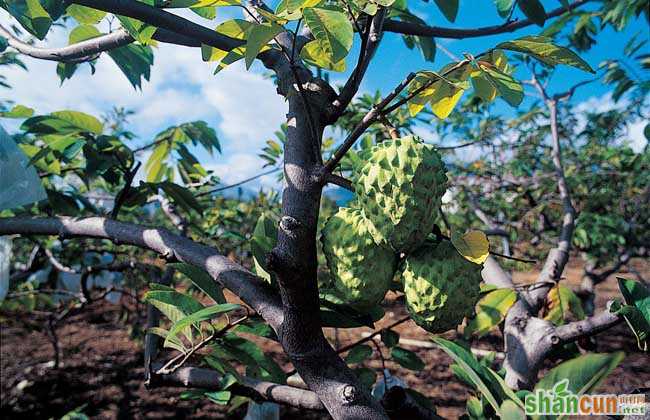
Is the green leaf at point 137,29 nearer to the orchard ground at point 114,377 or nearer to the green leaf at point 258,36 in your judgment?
the green leaf at point 258,36

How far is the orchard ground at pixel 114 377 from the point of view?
2979 mm

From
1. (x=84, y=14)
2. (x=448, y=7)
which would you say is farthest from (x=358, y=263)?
(x=84, y=14)

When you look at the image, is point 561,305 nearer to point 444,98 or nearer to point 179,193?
point 444,98

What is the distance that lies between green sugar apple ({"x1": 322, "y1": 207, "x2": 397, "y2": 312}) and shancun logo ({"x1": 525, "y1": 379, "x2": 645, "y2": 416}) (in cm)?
33

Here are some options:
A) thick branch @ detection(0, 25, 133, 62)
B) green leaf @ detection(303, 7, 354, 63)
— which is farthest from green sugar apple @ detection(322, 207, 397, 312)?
thick branch @ detection(0, 25, 133, 62)

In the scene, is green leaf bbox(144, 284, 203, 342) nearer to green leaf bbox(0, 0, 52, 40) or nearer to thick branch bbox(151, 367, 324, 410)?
thick branch bbox(151, 367, 324, 410)

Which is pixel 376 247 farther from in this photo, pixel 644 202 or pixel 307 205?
pixel 644 202

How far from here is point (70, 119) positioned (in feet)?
4.57

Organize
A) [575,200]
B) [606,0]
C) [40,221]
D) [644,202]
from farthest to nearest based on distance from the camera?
[575,200] → [644,202] → [606,0] → [40,221]

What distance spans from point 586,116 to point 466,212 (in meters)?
1.91

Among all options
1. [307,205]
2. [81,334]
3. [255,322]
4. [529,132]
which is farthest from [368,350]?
[81,334]

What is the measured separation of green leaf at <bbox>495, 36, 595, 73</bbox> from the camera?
56cm

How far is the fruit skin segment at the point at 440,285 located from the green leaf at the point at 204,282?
36 centimetres

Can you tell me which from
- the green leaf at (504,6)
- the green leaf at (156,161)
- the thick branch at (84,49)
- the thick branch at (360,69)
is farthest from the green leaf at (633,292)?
the green leaf at (156,161)
